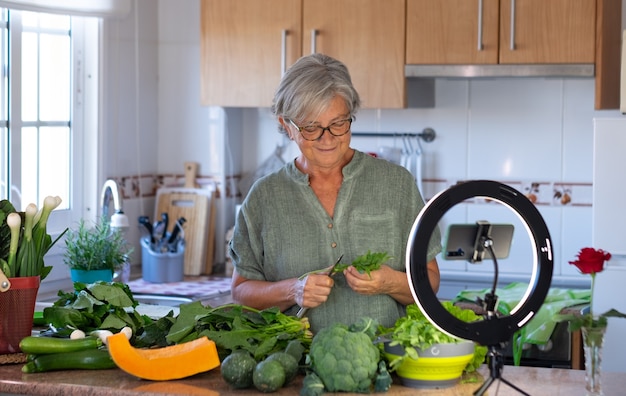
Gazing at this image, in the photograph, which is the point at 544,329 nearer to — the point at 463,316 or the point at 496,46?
the point at 496,46

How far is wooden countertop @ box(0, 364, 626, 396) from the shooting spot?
2.14m

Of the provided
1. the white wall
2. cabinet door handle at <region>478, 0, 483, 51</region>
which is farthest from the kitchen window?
cabinet door handle at <region>478, 0, 483, 51</region>

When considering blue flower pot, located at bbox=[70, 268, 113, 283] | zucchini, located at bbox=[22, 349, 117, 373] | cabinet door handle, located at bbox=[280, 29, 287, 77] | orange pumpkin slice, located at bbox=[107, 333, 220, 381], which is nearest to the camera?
orange pumpkin slice, located at bbox=[107, 333, 220, 381]

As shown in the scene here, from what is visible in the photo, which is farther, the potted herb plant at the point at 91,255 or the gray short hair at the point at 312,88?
the potted herb plant at the point at 91,255

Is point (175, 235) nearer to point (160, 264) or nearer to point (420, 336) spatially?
point (160, 264)

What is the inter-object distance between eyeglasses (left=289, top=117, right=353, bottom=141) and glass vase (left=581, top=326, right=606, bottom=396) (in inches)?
31.4

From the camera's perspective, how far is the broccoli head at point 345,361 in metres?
2.07

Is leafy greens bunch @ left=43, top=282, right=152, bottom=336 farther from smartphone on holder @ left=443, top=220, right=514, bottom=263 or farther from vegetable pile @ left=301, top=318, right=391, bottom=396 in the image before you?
smartphone on holder @ left=443, top=220, right=514, bottom=263

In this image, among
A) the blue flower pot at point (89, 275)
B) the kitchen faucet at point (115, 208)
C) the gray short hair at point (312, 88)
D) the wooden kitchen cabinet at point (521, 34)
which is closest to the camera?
the gray short hair at point (312, 88)

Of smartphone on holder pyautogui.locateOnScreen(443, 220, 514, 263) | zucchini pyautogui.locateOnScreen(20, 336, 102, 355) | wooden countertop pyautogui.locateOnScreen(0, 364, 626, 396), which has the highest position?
smartphone on holder pyautogui.locateOnScreen(443, 220, 514, 263)

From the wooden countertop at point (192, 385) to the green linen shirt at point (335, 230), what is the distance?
389mm

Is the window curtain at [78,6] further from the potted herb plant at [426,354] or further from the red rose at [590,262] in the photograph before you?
the red rose at [590,262]

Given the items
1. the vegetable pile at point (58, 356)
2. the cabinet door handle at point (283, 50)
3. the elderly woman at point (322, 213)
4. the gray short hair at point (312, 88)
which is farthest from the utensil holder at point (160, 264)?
the vegetable pile at point (58, 356)

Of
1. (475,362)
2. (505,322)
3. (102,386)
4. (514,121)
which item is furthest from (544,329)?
(102,386)
